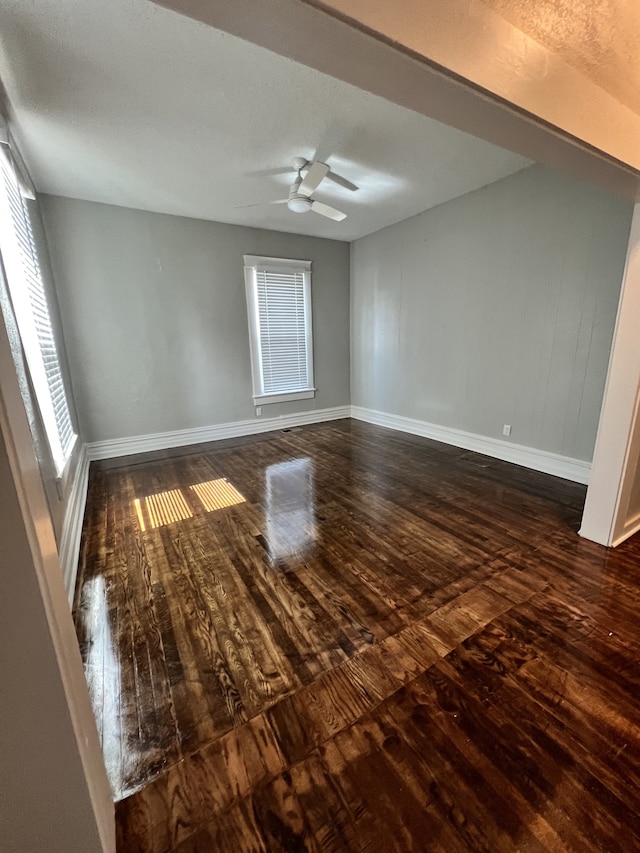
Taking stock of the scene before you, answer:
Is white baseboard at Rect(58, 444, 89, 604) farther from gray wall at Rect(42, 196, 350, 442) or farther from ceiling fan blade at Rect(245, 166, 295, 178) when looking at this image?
ceiling fan blade at Rect(245, 166, 295, 178)

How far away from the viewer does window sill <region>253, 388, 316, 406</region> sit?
16.7 ft

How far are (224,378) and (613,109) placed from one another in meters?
4.24

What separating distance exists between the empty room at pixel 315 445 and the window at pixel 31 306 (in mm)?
47

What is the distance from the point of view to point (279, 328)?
200 inches

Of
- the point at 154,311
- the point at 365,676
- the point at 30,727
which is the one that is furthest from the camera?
the point at 154,311

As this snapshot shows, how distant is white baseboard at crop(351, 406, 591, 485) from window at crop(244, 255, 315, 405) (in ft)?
4.63

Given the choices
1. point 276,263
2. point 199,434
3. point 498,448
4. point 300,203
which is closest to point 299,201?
point 300,203

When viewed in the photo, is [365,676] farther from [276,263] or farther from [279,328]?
[276,263]

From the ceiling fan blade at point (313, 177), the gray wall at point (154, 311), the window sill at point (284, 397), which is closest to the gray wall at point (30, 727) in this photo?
the ceiling fan blade at point (313, 177)

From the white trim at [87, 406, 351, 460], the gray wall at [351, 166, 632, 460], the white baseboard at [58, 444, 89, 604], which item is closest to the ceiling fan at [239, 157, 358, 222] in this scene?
the gray wall at [351, 166, 632, 460]

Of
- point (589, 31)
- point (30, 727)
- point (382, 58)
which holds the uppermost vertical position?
point (589, 31)

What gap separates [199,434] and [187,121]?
129 inches

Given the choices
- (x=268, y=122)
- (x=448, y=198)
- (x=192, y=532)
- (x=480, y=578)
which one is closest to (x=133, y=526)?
(x=192, y=532)

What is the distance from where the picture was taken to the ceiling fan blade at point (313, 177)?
8.39 feet
